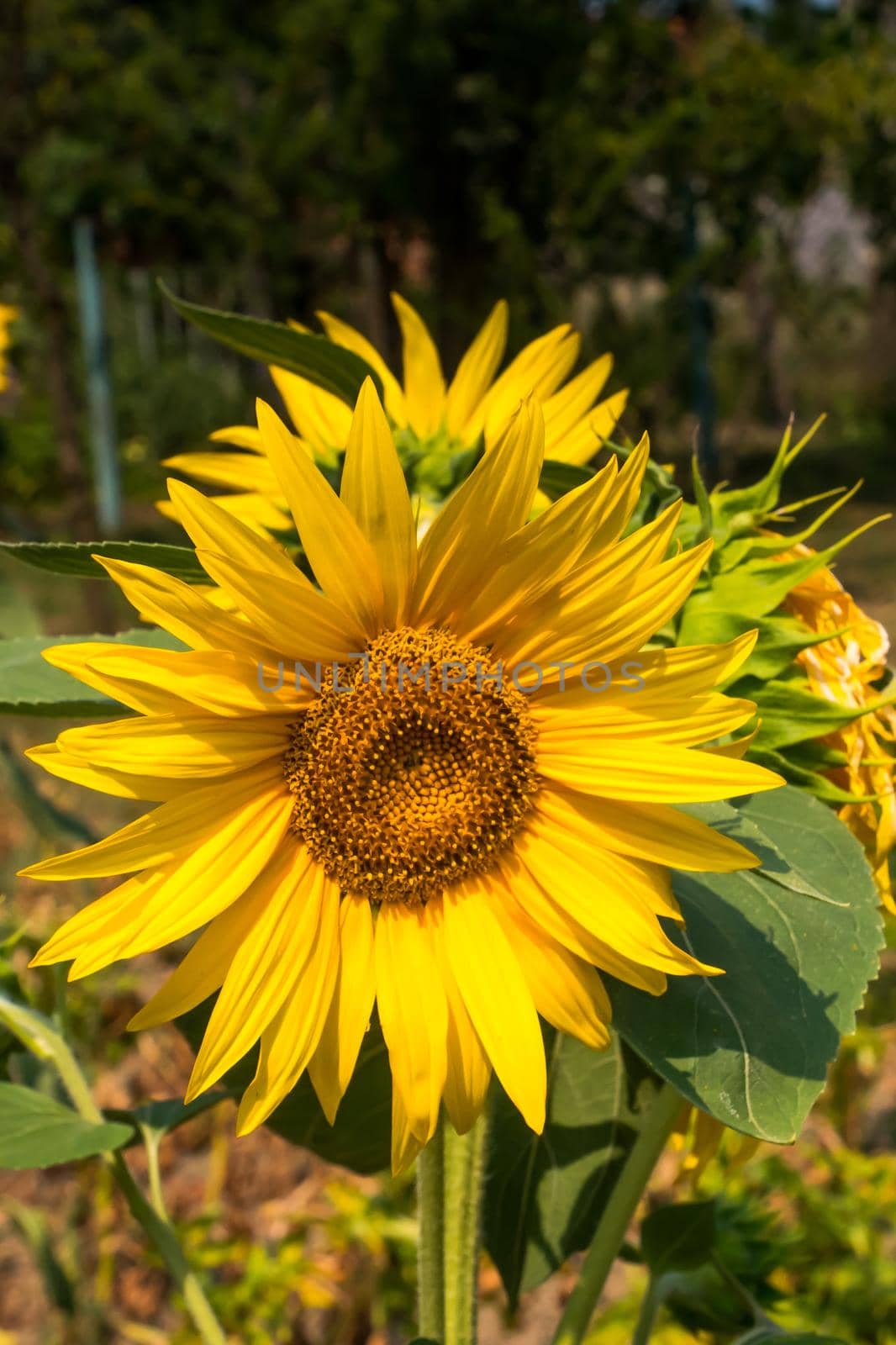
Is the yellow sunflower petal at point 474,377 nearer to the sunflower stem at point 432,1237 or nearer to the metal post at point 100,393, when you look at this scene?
the sunflower stem at point 432,1237

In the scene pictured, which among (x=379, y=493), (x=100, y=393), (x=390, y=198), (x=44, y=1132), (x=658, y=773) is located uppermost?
(x=390, y=198)

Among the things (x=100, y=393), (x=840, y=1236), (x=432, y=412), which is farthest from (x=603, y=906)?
(x=100, y=393)

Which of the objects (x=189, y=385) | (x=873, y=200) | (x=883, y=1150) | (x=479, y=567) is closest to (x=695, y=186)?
(x=873, y=200)

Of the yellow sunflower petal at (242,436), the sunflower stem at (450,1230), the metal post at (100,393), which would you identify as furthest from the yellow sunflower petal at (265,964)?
the metal post at (100,393)

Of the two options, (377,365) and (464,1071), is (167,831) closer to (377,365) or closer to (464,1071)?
(464,1071)

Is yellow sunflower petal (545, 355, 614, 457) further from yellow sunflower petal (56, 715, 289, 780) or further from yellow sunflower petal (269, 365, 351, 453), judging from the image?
yellow sunflower petal (56, 715, 289, 780)

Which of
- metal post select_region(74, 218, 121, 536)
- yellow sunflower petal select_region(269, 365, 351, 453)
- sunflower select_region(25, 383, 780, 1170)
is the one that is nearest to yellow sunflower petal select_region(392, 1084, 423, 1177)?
sunflower select_region(25, 383, 780, 1170)

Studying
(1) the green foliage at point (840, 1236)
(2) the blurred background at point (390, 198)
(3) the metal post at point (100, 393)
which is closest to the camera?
(1) the green foliage at point (840, 1236)
